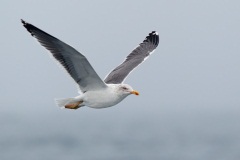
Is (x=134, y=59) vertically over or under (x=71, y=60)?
over

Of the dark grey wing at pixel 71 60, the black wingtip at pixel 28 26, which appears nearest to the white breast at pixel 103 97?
the dark grey wing at pixel 71 60

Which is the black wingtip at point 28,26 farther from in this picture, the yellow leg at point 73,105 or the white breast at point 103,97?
the yellow leg at point 73,105

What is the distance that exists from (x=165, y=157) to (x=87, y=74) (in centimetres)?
6553

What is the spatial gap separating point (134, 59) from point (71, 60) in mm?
4223

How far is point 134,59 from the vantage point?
18.1 m

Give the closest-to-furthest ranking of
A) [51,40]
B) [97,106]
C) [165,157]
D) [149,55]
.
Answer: [51,40] < [97,106] < [149,55] < [165,157]

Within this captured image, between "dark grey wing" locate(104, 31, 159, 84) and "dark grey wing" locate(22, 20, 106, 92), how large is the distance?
172 centimetres

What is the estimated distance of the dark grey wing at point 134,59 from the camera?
16.7m

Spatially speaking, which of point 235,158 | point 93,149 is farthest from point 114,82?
point 93,149

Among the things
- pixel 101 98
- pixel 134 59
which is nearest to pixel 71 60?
pixel 101 98

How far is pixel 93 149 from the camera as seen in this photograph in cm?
8456

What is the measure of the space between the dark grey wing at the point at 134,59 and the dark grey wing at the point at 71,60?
5.63ft

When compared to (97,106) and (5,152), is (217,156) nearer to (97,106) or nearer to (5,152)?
(5,152)

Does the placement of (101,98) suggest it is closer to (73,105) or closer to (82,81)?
(82,81)
